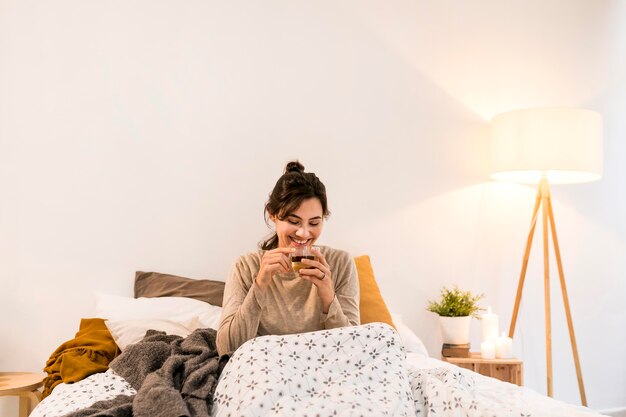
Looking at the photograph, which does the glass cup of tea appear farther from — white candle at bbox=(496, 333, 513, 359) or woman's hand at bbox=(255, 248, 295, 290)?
white candle at bbox=(496, 333, 513, 359)

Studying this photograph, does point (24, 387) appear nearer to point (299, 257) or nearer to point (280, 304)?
point (280, 304)

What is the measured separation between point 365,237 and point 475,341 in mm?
865

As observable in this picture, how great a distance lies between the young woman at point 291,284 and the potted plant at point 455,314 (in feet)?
3.11

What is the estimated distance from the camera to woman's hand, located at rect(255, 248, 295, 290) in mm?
1932

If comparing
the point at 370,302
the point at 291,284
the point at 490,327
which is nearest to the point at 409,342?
the point at 370,302

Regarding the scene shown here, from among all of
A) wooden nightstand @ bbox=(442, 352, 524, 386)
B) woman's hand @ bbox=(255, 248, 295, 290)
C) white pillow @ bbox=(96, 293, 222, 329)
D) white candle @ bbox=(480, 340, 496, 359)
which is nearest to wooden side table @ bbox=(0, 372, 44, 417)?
white pillow @ bbox=(96, 293, 222, 329)

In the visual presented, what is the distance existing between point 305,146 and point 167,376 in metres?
1.64

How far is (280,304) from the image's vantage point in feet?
6.79

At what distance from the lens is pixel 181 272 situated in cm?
275

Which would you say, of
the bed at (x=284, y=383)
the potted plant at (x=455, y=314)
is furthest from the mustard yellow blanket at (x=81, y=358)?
the potted plant at (x=455, y=314)

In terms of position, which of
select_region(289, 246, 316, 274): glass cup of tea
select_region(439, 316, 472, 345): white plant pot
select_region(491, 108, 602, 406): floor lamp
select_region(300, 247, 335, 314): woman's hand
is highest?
select_region(491, 108, 602, 406): floor lamp

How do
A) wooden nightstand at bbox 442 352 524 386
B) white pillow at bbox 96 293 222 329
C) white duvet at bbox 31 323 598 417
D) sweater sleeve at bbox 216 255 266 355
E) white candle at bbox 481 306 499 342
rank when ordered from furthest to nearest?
white candle at bbox 481 306 499 342
wooden nightstand at bbox 442 352 524 386
white pillow at bbox 96 293 222 329
sweater sleeve at bbox 216 255 266 355
white duvet at bbox 31 323 598 417

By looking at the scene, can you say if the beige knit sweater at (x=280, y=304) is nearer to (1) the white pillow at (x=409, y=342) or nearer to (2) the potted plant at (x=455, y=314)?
(1) the white pillow at (x=409, y=342)

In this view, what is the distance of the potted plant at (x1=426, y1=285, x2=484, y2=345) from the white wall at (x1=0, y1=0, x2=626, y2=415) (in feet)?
0.60
